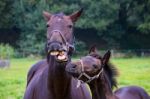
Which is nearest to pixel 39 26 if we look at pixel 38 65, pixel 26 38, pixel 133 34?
pixel 26 38

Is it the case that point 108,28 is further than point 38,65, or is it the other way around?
point 108,28

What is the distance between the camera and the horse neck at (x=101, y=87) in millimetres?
6645

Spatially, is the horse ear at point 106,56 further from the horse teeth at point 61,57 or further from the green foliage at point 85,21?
the green foliage at point 85,21

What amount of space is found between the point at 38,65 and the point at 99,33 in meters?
42.5

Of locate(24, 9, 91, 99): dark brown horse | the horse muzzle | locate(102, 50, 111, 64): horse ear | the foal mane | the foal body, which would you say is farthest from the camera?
the foal mane

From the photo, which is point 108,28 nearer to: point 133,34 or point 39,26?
point 133,34

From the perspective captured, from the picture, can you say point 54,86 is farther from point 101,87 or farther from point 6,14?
point 6,14

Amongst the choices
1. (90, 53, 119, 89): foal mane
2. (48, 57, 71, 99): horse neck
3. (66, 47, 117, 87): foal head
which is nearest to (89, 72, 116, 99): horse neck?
(66, 47, 117, 87): foal head

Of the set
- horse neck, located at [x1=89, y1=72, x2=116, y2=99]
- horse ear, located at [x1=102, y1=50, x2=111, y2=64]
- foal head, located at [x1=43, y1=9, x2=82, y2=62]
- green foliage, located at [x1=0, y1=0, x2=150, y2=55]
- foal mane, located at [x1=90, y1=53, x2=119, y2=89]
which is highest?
green foliage, located at [x1=0, y1=0, x2=150, y2=55]

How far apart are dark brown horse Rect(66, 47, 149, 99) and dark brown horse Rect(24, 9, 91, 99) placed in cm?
19

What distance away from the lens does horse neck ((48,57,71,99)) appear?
6715mm

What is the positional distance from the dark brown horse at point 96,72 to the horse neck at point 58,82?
1.23 ft

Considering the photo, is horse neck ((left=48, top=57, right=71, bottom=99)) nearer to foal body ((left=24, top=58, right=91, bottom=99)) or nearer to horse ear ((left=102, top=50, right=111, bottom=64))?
foal body ((left=24, top=58, right=91, bottom=99))

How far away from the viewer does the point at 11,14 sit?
5188 cm
